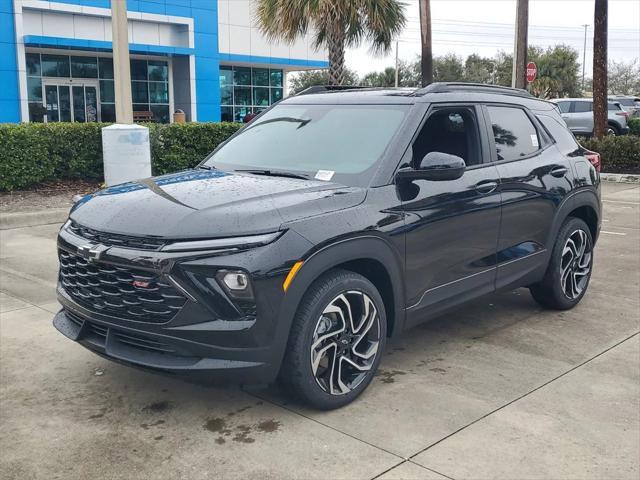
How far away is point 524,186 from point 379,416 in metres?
2.25

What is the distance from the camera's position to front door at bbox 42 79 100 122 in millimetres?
28016

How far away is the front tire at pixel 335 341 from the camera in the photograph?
3.72 m

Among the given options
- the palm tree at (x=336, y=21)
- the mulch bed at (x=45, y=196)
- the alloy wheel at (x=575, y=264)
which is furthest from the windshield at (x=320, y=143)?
the palm tree at (x=336, y=21)

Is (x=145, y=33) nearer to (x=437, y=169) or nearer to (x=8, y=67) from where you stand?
(x=8, y=67)

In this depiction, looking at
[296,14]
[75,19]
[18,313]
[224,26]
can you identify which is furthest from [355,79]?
[18,313]

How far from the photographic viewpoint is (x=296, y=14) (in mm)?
16719

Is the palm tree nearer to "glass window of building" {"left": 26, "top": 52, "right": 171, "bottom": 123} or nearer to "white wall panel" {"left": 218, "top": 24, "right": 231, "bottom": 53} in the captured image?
"glass window of building" {"left": 26, "top": 52, "right": 171, "bottom": 123}

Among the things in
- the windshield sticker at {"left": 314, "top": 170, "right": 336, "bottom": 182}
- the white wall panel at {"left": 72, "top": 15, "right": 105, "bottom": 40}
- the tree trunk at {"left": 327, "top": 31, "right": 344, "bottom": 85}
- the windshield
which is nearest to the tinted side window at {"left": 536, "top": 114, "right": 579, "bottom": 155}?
the windshield

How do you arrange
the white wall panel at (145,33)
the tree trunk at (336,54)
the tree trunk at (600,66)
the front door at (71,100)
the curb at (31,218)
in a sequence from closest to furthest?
the curb at (31,218), the tree trunk at (336,54), the tree trunk at (600,66), the front door at (71,100), the white wall panel at (145,33)

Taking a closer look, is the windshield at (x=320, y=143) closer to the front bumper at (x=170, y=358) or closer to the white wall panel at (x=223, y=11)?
the front bumper at (x=170, y=358)

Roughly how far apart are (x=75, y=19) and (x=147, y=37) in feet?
10.3

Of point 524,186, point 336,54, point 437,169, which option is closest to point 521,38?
point 336,54

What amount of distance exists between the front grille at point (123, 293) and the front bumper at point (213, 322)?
0.09 ft

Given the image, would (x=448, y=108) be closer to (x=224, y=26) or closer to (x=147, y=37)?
(x=147, y=37)
